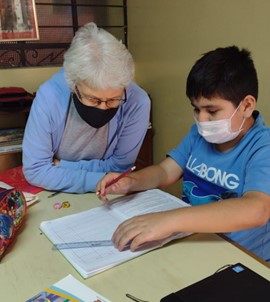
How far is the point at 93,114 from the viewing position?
1.24 meters

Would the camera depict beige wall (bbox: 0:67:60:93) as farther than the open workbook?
Yes

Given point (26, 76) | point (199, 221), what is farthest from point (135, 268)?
point (26, 76)

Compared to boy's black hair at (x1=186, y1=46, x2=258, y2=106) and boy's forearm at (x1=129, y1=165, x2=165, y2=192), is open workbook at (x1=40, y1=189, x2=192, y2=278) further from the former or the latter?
boy's black hair at (x1=186, y1=46, x2=258, y2=106)

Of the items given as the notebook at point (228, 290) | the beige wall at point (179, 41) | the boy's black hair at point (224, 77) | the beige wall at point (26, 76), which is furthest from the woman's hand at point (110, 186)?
the beige wall at point (26, 76)

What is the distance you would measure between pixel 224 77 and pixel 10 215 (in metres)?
0.72

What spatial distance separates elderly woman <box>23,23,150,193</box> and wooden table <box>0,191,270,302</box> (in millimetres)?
361

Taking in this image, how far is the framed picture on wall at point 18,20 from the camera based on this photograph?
2244 mm

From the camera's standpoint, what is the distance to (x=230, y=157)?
1.06m

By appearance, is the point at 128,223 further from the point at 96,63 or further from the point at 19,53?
the point at 19,53

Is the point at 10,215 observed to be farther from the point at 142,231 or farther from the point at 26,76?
the point at 26,76

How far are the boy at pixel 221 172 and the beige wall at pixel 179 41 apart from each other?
2.45 ft

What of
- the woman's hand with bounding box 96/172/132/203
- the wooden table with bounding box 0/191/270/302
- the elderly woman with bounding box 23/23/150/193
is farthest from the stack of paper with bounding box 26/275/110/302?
the elderly woman with bounding box 23/23/150/193

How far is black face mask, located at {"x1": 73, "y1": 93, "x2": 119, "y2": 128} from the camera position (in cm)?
123

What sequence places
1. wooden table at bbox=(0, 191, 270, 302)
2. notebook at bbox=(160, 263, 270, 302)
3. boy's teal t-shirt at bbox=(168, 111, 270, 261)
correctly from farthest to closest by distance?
1. boy's teal t-shirt at bbox=(168, 111, 270, 261)
2. wooden table at bbox=(0, 191, 270, 302)
3. notebook at bbox=(160, 263, 270, 302)
